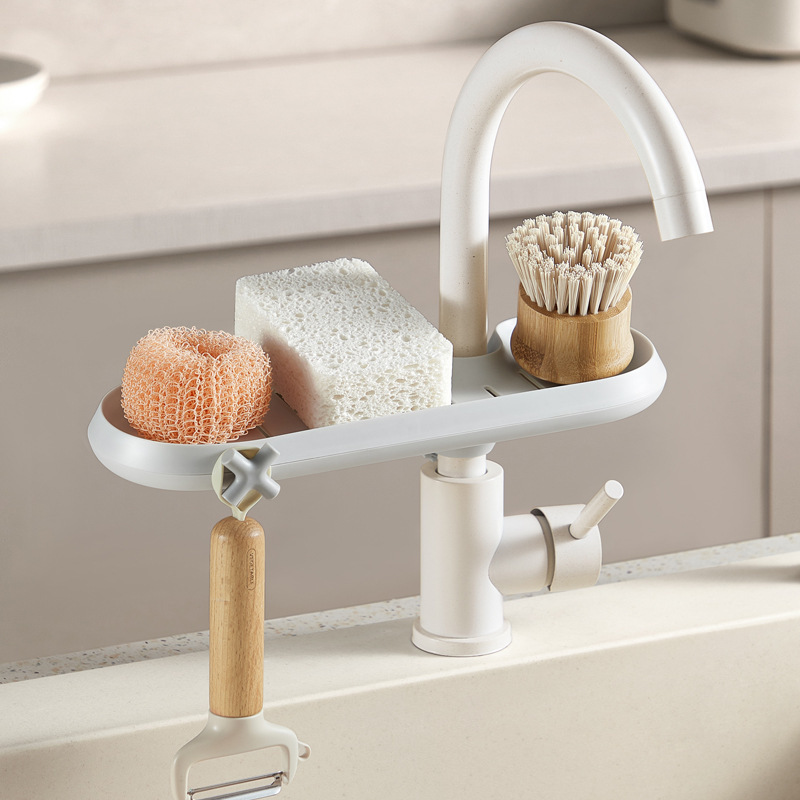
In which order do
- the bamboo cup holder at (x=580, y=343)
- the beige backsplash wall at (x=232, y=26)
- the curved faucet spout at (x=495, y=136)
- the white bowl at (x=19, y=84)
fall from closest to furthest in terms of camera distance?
the curved faucet spout at (x=495, y=136)
the bamboo cup holder at (x=580, y=343)
the white bowl at (x=19, y=84)
the beige backsplash wall at (x=232, y=26)

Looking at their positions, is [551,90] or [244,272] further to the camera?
[551,90]

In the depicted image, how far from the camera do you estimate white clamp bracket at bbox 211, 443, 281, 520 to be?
431mm

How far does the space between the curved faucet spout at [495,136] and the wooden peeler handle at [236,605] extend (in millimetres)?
157

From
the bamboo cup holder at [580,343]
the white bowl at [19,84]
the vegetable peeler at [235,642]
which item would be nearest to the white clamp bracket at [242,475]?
the vegetable peeler at [235,642]

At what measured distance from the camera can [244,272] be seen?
103 centimetres

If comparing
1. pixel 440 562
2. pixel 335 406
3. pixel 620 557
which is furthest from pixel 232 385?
pixel 620 557

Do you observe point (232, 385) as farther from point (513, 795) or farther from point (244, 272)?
point (244, 272)

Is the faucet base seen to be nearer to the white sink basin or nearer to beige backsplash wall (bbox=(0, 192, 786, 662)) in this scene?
the white sink basin

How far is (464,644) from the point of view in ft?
2.05

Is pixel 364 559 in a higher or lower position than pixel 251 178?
lower

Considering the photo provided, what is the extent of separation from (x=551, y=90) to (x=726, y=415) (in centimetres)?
40

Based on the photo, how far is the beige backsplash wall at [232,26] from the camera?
145 centimetres

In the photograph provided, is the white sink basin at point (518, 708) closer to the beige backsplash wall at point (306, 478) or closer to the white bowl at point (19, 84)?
the beige backsplash wall at point (306, 478)

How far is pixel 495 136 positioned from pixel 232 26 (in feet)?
3.51
